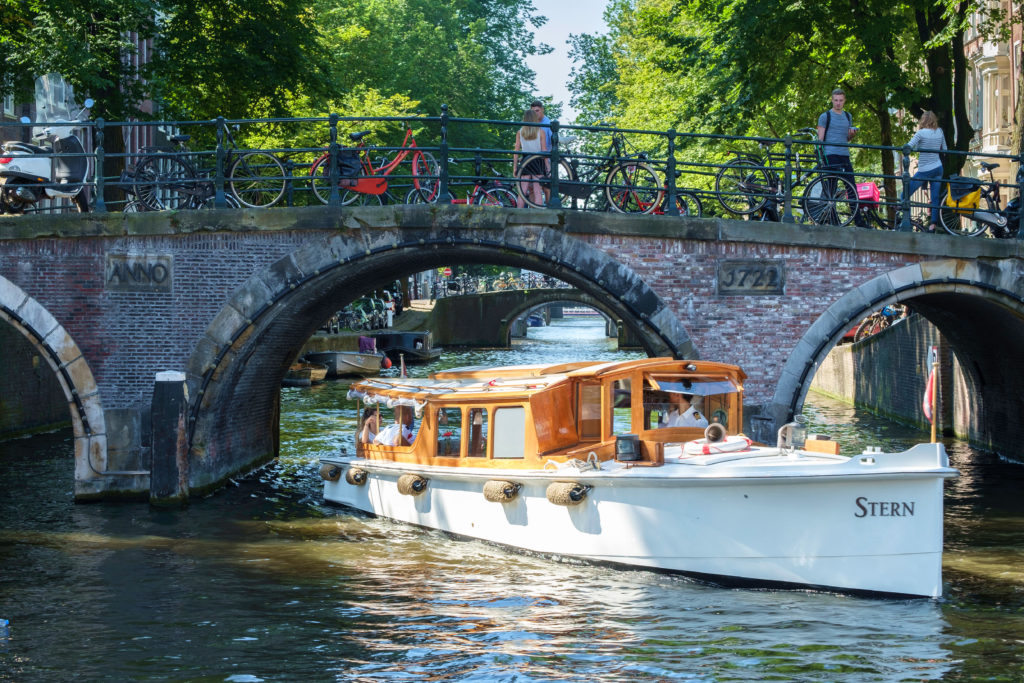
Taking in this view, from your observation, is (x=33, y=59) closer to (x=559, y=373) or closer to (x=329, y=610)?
(x=559, y=373)

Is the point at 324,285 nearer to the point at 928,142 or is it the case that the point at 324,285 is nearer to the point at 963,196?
the point at 928,142

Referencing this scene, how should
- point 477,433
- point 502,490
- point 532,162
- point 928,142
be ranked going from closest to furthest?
point 502,490
point 477,433
point 532,162
point 928,142

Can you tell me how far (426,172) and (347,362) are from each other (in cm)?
2040

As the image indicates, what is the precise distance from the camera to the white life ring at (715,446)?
43.0ft

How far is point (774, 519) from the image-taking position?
12328mm

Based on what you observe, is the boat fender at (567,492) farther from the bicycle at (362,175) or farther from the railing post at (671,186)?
the bicycle at (362,175)

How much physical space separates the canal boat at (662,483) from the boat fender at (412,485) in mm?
19

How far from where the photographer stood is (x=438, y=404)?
15.8 metres

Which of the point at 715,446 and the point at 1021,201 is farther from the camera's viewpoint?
the point at 1021,201

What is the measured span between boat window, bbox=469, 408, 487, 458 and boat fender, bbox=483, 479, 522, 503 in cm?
74

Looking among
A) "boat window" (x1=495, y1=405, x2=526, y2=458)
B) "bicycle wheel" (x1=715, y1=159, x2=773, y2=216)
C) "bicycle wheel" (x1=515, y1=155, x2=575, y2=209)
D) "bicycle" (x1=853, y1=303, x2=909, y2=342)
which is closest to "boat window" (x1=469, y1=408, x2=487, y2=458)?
"boat window" (x1=495, y1=405, x2=526, y2=458)

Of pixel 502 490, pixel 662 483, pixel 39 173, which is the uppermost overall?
pixel 39 173

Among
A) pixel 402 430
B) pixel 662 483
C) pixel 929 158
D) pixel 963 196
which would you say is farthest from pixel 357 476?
pixel 963 196

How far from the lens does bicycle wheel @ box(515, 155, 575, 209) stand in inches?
671
